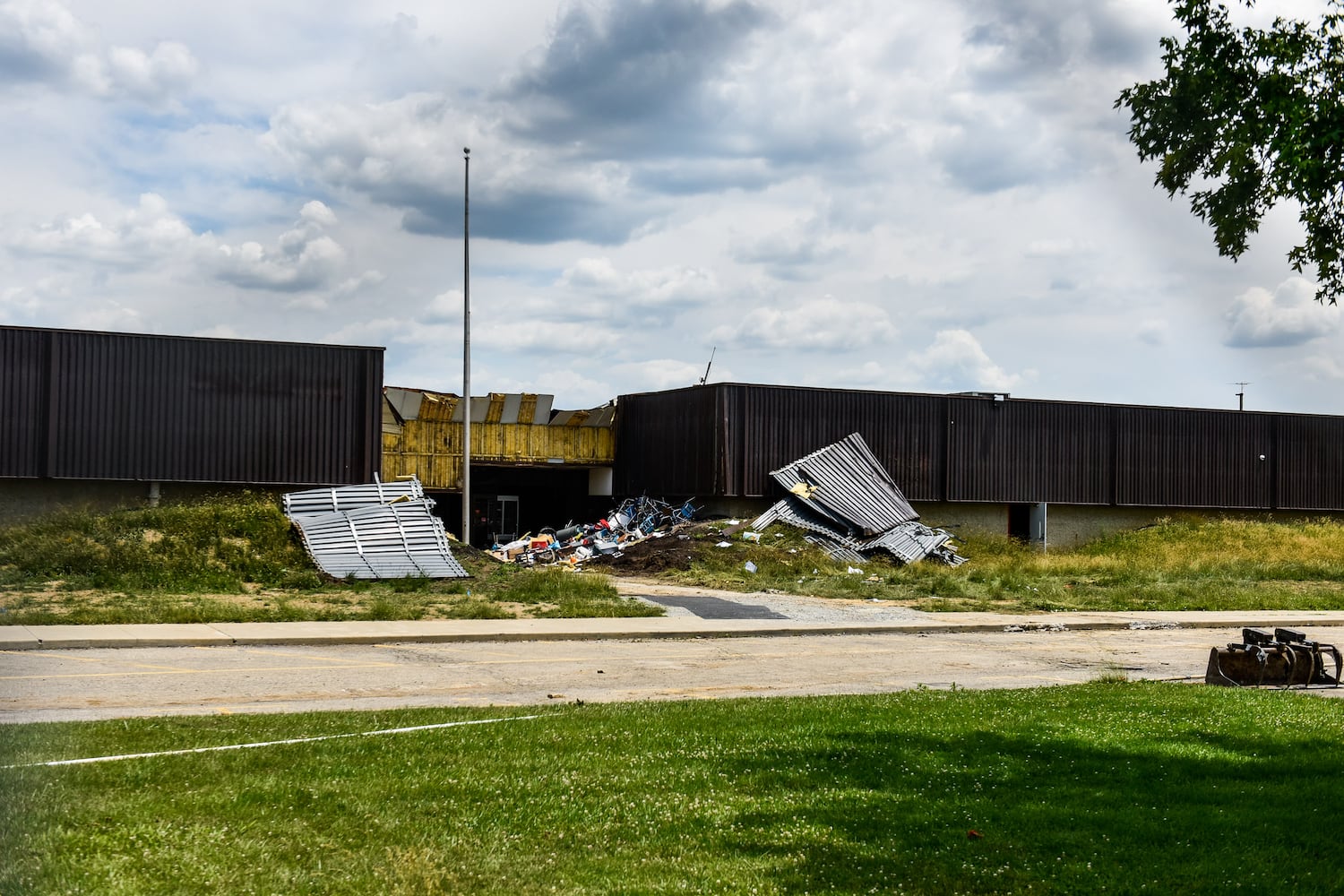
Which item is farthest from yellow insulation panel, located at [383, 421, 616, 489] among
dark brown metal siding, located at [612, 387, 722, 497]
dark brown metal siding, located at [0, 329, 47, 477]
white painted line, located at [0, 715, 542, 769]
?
white painted line, located at [0, 715, 542, 769]

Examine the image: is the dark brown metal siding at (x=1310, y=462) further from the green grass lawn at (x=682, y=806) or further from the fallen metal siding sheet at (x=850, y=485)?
the green grass lawn at (x=682, y=806)

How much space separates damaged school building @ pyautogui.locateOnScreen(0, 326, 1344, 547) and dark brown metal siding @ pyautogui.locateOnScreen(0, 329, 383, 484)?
5cm

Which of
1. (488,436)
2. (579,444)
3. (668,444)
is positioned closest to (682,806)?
(668,444)

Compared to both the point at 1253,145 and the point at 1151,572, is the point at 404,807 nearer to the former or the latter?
A: the point at 1253,145

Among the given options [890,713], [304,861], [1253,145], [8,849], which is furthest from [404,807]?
[1253,145]

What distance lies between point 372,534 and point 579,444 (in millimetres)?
17609

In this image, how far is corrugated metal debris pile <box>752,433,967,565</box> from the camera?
125ft

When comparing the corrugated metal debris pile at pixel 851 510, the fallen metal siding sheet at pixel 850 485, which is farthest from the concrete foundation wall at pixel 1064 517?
the corrugated metal debris pile at pixel 851 510

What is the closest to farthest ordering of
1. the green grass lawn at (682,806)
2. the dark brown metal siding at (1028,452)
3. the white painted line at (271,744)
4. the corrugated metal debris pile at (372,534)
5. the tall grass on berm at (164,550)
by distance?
the green grass lawn at (682,806), the white painted line at (271,744), the tall grass on berm at (164,550), the corrugated metal debris pile at (372,534), the dark brown metal siding at (1028,452)

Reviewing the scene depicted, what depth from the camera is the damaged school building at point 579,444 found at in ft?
117

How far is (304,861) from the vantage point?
5945 mm

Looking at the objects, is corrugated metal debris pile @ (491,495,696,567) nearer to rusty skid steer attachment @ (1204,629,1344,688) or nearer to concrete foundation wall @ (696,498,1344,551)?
concrete foundation wall @ (696,498,1344,551)

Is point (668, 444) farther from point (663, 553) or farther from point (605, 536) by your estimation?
point (663, 553)

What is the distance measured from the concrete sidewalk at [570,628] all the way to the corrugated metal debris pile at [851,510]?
497 inches
